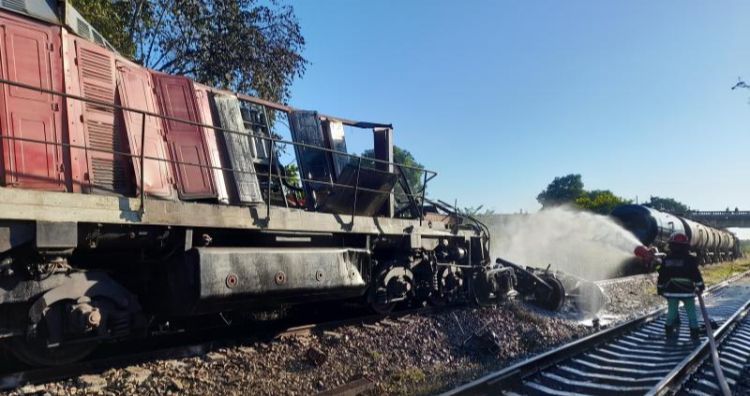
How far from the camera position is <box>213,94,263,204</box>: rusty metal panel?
6.56 m

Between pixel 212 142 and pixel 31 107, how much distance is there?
200cm

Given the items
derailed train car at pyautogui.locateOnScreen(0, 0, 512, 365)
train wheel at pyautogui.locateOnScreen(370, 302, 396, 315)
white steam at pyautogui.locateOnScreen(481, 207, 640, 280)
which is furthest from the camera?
white steam at pyautogui.locateOnScreen(481, 207, 640, 280)

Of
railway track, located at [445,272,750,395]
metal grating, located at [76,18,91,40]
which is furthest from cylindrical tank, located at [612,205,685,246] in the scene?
metal grating, located at [76,18,91,40]

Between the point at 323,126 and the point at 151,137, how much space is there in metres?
3.24

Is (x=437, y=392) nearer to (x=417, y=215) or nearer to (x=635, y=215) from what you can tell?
(x=417, y=215)

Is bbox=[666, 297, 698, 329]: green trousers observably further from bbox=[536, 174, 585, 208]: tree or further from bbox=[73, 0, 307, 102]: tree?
bbox=[536, 174, 585, 208]: tree

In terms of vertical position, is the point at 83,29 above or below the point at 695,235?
above

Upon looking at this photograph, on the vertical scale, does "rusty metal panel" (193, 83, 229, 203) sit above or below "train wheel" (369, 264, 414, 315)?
above

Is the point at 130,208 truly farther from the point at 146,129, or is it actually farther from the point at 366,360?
the point at 366,360

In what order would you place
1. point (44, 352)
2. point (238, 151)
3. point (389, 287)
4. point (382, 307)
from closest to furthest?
point (44, 352) → point (238, 151) → point (389, 287) → point (382, 307)

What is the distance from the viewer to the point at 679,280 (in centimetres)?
849

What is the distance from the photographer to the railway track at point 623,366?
563 cm

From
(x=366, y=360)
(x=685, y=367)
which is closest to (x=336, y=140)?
(x=366, y=360)

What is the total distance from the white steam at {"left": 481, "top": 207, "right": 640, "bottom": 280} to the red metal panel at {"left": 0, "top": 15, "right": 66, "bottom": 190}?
1670cm
